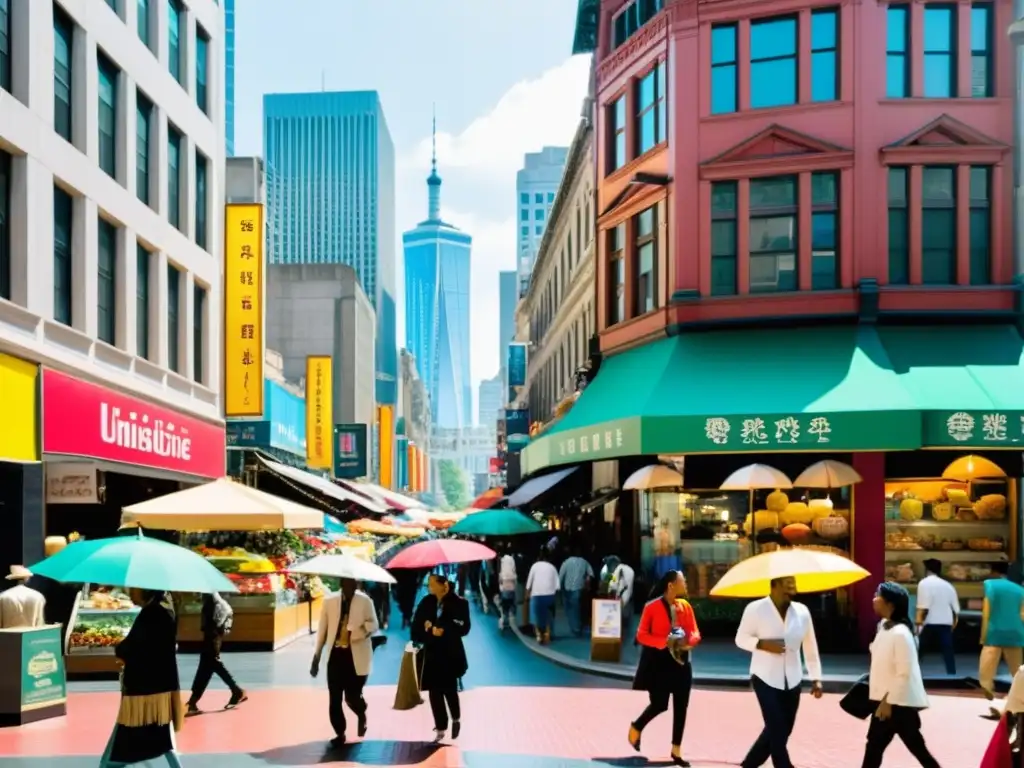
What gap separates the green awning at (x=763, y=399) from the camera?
1977cm

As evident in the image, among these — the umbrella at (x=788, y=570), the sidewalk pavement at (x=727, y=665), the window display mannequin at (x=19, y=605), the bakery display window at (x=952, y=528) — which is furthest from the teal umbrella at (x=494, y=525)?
the umbrella at (x=788, y=570)

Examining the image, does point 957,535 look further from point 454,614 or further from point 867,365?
point 454,614

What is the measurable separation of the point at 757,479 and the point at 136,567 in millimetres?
13495

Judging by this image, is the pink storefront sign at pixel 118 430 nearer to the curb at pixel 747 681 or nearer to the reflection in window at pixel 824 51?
the curb at pixel 747 681

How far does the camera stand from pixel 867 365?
2106 cm

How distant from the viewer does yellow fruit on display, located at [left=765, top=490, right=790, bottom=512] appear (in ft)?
71.4

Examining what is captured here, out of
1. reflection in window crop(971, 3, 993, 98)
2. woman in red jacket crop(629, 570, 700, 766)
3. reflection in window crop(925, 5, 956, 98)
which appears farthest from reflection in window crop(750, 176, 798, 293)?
woman in red jacket crop(629, 570, 700, 766)

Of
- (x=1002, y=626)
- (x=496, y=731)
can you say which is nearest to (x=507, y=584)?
Answer: (x=496, y=731)

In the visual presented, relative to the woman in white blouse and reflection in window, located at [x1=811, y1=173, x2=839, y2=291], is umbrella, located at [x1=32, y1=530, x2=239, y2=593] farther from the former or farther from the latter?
reflection in window, located at [x1=811, y1=173, x2=839, y2=291]

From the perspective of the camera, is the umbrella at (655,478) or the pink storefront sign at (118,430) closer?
the pink storefront sign at (118,430)

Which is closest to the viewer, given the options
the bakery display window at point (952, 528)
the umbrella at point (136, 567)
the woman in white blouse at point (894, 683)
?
the umbrella at point (136, 567)

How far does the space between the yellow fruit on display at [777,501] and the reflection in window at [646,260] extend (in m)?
4.92

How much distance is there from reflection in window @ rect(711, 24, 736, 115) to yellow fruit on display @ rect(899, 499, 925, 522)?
8177mm

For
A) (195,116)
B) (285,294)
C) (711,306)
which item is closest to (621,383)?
(711,306)
